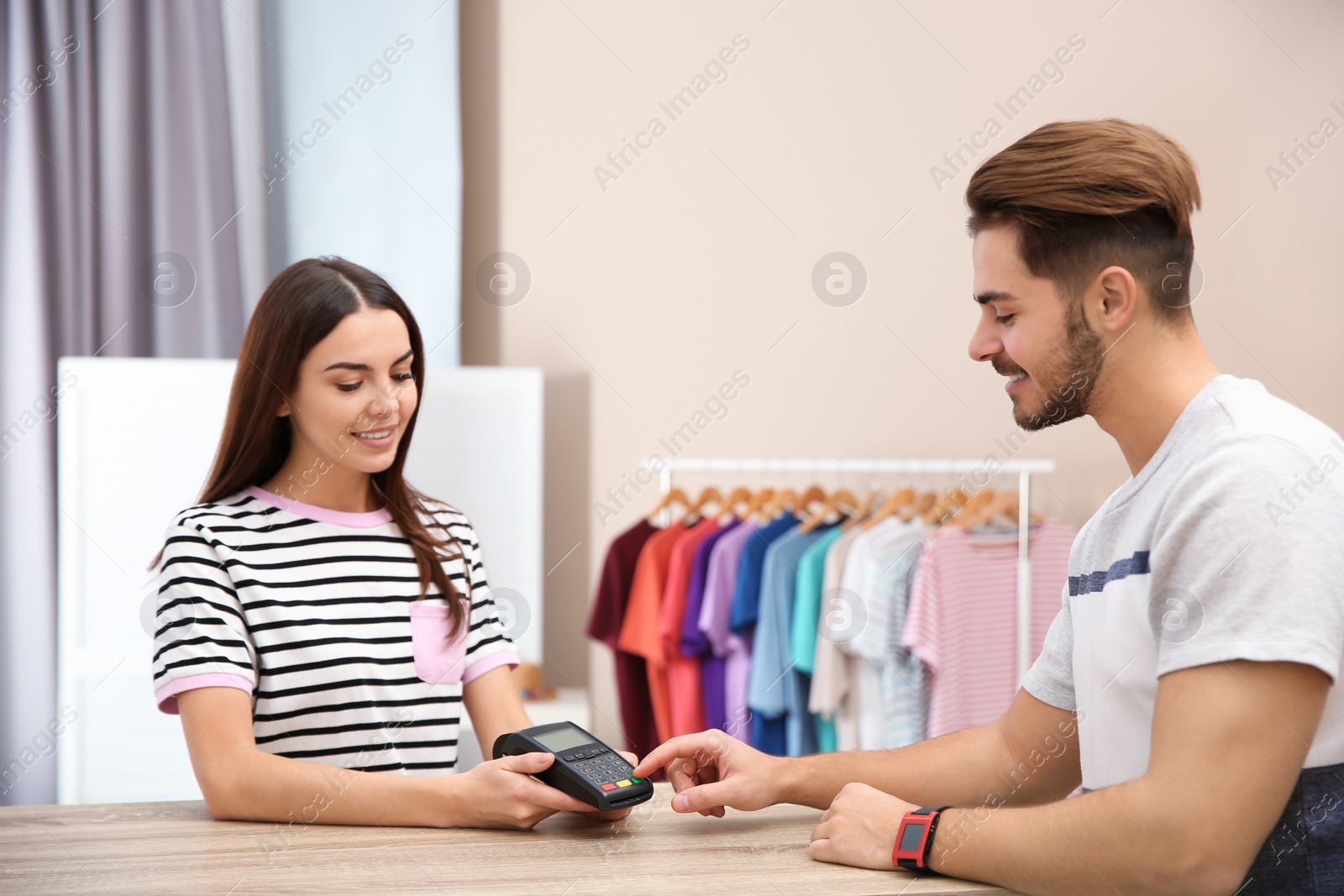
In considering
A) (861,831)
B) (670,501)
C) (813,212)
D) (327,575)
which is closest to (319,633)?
(327,575)

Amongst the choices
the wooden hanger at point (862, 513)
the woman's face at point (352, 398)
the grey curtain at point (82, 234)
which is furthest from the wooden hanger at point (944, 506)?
the grey curtain at point (82, 234)

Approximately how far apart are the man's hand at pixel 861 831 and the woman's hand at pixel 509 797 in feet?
0.84

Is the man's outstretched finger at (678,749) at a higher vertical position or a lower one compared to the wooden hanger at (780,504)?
lower

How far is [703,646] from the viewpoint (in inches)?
104

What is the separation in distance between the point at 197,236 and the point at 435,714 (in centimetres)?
211

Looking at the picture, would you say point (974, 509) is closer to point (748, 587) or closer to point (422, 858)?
point (748, 587)

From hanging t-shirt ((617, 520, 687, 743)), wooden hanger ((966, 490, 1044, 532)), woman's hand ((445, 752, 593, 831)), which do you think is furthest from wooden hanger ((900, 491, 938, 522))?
woman's hand ((445, 752, 593, 831))

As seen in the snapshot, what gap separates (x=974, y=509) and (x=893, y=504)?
204 mm

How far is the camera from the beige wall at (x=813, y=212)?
2857 millimetres

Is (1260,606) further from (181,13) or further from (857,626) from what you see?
(181,13)

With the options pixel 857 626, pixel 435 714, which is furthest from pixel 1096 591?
pixel 857 626

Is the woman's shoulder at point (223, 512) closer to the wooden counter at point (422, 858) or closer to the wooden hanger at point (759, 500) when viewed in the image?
the wooden counter at point (422, 858)

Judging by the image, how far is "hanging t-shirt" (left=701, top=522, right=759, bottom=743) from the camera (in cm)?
261

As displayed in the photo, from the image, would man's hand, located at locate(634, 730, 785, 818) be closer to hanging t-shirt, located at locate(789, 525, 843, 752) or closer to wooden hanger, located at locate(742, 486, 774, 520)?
hanging t-shirt, located at locate(789, 525, 843, 752)
